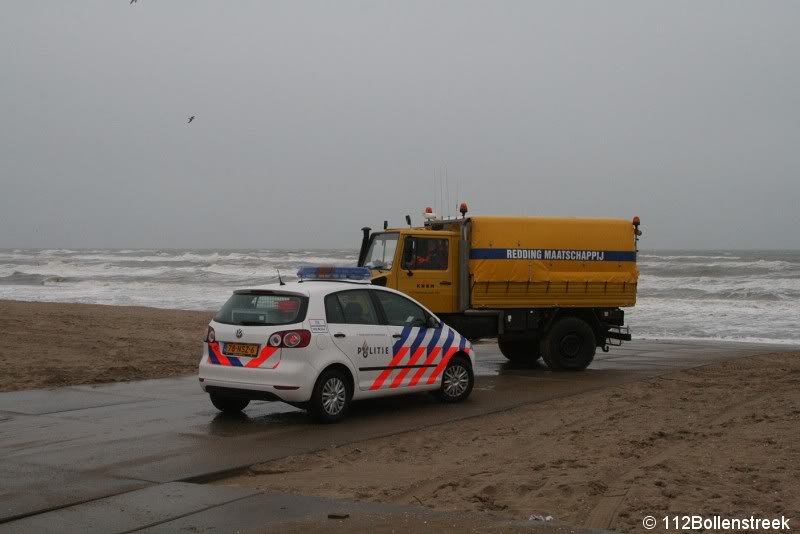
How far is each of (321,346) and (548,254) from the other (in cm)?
614

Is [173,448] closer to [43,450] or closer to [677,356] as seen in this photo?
[43,450]

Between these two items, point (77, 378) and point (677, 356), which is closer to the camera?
point (77, 378)

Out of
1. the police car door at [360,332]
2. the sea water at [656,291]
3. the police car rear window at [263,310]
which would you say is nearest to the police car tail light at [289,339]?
the police car rear window at [263,310]

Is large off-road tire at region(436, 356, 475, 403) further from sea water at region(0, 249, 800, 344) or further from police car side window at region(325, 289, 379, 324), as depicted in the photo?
sea water at region(0, 249, 800, 344)

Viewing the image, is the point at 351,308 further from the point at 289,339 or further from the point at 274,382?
the point at 274,382

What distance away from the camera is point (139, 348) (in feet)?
52.8

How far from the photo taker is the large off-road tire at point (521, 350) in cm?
1598

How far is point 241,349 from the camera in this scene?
9484 millimetres

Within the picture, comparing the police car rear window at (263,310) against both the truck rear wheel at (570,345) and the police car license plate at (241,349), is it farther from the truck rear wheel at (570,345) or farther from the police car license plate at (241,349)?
the truck rear wheel at (570,345)

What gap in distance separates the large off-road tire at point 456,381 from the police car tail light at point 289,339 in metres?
2.35

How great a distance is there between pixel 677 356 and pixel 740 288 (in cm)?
2324

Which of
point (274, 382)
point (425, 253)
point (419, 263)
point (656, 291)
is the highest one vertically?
point (425, 253)

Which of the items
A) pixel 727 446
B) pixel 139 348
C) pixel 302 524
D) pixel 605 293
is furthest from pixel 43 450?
pixel 605 293

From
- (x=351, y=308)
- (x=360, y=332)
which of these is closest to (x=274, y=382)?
(x=360, y=332)
